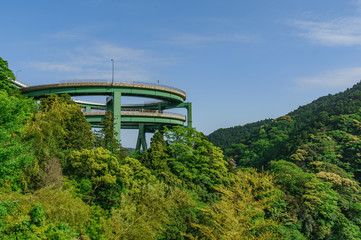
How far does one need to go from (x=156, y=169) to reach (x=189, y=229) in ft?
35.4

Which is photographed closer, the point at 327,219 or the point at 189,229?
the point at 189,229

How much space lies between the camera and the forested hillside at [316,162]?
1517 inches

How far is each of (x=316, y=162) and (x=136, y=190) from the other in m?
38.2

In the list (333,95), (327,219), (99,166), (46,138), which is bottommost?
(327,219)

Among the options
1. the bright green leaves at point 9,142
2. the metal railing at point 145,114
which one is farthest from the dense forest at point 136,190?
the metal railing at point 145,114

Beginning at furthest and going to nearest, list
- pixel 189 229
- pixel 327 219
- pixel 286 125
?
1. pixel 286 125
2. pixel 327 219
3. pixel 189 229

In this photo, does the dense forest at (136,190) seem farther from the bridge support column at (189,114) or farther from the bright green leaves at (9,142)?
the bridge support column at (189,114)

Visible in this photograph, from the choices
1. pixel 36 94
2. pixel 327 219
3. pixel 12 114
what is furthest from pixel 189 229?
pixel 36 94

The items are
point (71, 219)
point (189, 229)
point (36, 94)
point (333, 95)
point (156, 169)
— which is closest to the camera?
point (71, 219)

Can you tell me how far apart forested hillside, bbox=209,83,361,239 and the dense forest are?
0.18 meters

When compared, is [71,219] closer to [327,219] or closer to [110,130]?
[110,130]

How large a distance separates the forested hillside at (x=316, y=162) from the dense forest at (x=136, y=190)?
18 centimetres

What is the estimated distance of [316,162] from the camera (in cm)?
5616

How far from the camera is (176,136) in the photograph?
141 ft
